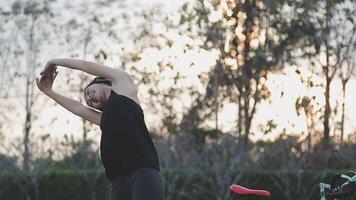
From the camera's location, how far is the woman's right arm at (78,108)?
4141 millimetres

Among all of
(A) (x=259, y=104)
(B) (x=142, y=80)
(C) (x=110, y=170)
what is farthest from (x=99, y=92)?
(A) (x=259, y=104)

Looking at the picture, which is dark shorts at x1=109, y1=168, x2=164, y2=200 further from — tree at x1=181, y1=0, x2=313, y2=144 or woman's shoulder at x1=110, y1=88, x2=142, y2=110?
tree at x1=181, y1=0, x2=313, y2=144

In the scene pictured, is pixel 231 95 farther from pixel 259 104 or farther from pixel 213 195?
pixel 213 195

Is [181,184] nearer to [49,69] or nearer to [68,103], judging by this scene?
[68,103]

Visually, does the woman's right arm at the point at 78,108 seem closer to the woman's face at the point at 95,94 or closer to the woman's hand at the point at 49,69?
the woman's hand at the point at 49,69

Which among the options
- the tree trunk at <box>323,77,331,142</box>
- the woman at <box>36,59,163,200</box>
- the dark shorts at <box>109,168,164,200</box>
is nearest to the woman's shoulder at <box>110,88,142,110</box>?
the woman at <box>36,59,163,200</box>

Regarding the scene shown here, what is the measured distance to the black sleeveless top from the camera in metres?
3.59

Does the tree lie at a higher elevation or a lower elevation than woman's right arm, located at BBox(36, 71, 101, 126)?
higher

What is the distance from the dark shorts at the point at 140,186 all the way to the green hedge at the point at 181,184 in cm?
877

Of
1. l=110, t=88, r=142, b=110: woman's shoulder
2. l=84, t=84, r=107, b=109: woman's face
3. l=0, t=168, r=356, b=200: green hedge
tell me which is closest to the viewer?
l=110, t=88, r=142, b=110: woman's shoulder

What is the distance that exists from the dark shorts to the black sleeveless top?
0.03 meters

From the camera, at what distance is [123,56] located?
1506 centimetres

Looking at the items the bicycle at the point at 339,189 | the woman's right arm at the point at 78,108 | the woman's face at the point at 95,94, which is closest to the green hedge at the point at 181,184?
the bicycle at the point at 339,189

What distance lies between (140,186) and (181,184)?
1045 centimetres
